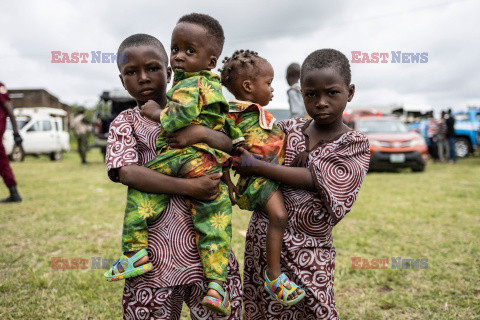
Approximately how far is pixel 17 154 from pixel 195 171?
1617 centimetres

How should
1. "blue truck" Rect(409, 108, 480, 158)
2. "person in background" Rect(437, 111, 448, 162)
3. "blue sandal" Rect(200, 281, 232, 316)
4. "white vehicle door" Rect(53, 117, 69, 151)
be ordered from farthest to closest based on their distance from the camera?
"white vehicle door" Rect(53, 117, 69, 151)
"blue truck" Rect(409, 108, 480, 158)
"person in background" Rect(437, 111, 448, 162)
"blue sandal" Rect(200, 281, 232, 316)

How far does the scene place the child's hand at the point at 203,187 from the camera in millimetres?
1408

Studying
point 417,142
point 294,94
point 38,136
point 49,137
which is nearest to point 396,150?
point 417,142

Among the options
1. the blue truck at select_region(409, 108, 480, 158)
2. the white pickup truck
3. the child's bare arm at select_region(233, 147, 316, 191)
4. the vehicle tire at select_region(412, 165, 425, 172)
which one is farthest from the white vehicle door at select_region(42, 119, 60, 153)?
the blue truck at select_region(409, 108, 480, 158)

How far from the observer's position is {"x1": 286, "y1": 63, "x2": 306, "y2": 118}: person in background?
4523 millimetres

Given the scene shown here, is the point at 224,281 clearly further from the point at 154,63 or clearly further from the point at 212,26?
the point at 212,26

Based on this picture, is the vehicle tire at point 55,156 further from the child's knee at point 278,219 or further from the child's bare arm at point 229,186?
the child's knee at point 278,219

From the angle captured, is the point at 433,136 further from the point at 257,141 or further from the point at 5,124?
the point at 257,141

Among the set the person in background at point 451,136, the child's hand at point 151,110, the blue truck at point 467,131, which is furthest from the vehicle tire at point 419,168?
the child's hand at point 151,110

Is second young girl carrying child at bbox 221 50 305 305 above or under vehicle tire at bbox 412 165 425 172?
above

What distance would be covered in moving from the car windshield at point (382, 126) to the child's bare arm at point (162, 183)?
10110mm

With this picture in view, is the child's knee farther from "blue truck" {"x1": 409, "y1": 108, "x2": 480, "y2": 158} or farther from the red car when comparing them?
"blue truck" {"x1": 409, "y1": 108, "x2": 480, "y2": 158}

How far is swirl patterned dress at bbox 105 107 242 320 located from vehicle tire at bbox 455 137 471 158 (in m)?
16.1

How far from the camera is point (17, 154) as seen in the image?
48.4 ft
